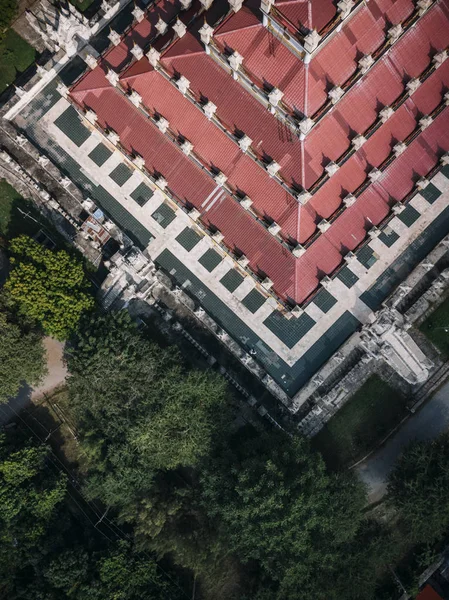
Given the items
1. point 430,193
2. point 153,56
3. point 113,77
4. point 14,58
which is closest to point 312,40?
point 153,56

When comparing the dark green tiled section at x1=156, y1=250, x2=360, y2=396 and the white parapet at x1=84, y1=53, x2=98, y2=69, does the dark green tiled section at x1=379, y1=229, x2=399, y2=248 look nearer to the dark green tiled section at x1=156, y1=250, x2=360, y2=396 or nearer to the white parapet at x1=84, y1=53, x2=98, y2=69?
the dark green tiled section at x1=156, y1=250, x2=360, y2=396

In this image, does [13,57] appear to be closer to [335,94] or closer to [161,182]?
[161,182]

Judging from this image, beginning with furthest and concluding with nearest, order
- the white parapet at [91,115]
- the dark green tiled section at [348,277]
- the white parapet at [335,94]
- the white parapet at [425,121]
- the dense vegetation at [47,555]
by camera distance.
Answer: the dark green tiled section at [348,277] < the dense vegetation at [47,555] < the white parapet at [91,115] < the white parapet at [425,121] < the white parapet at [335,94]

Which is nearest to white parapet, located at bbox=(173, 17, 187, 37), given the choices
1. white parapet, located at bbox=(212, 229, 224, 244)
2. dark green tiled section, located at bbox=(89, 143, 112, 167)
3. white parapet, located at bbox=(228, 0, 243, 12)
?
white parapet, located at bbox=(228, 0, 243, 12)

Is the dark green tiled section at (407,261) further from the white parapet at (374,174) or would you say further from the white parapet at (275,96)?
the white parapet at (275,96)

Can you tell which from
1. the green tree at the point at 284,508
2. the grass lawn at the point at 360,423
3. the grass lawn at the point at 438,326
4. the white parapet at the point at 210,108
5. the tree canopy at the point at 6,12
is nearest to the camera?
the white parapet at the point at 210,108

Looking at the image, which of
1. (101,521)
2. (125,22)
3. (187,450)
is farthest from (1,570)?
(125,22)

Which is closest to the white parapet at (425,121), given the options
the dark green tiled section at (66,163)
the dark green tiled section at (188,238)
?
the dark green tiled section at (188,238)
